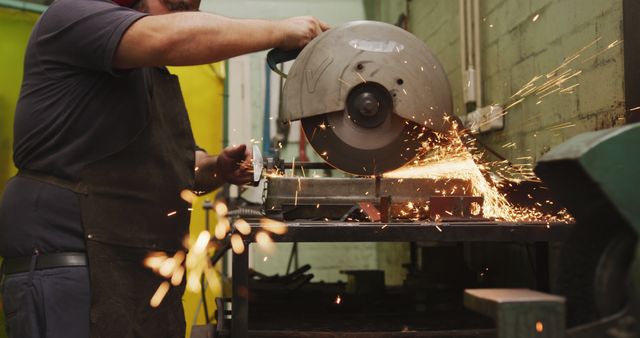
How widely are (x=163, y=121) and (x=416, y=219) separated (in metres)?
0.73

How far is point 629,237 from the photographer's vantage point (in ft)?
2.56

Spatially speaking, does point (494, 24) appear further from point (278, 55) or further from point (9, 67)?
point (9, 67)

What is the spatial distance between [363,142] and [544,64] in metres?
0.92

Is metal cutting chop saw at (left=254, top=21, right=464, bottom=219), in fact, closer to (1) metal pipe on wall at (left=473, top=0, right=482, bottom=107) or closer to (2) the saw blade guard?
(2) the saw blade guard

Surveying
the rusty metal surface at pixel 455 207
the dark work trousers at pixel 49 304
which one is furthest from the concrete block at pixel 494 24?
the dark work trousers at pixel 49 304

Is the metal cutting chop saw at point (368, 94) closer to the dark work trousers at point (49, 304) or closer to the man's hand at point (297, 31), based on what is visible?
the man's hand at point (297, 31)

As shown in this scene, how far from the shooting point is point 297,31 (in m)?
1.56

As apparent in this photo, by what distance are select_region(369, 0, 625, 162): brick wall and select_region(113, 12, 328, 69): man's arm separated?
3.23 feet

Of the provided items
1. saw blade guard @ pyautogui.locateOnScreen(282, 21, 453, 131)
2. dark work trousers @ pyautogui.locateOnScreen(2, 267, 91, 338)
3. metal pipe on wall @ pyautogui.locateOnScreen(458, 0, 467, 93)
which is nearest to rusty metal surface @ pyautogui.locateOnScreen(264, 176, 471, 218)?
saw blade guard @ pyautogui.locateOnScreen(282, 21, 453, 131)

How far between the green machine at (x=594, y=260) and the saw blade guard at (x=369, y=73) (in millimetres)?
740

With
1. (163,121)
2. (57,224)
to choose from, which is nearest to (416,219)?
(163,121)

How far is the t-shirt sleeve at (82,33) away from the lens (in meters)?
1.32

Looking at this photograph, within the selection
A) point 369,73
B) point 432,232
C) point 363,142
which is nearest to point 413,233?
point 432,232

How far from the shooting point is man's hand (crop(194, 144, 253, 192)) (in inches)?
76.4
